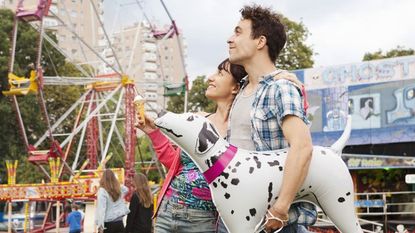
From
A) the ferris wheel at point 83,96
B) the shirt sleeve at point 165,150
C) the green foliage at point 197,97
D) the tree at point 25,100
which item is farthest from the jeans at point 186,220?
the green foliage at point 197,97

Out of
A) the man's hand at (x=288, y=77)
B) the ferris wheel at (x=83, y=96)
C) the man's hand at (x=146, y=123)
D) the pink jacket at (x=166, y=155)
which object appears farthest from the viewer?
the ferris wheel at (x=83, y=96)

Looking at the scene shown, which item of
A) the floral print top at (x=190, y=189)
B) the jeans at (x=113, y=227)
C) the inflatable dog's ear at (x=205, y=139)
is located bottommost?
the jeans at (x=113, y=227)

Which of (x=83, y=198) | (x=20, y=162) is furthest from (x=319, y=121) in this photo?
(x=20, y=162)

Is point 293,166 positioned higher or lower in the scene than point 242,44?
lower

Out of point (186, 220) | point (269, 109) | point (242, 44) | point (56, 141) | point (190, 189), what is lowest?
point (56, 141)

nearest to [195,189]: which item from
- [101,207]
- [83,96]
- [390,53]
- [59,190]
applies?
[101,207]

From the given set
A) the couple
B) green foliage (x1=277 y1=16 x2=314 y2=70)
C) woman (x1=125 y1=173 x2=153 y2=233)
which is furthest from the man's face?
green foliage (x1=277 y1=16 x2=314 y2=70)

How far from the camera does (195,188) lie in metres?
3.45

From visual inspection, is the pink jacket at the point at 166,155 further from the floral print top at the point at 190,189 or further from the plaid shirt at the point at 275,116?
the plaid shirt at the point at 275,116

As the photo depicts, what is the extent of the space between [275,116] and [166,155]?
3.71ft

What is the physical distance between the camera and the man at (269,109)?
249 centimetres

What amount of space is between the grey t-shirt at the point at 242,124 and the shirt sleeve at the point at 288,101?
0.18m

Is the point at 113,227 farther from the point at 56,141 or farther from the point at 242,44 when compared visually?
the point at 56,141

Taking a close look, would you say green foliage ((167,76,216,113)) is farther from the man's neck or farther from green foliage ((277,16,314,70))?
the man's neck
